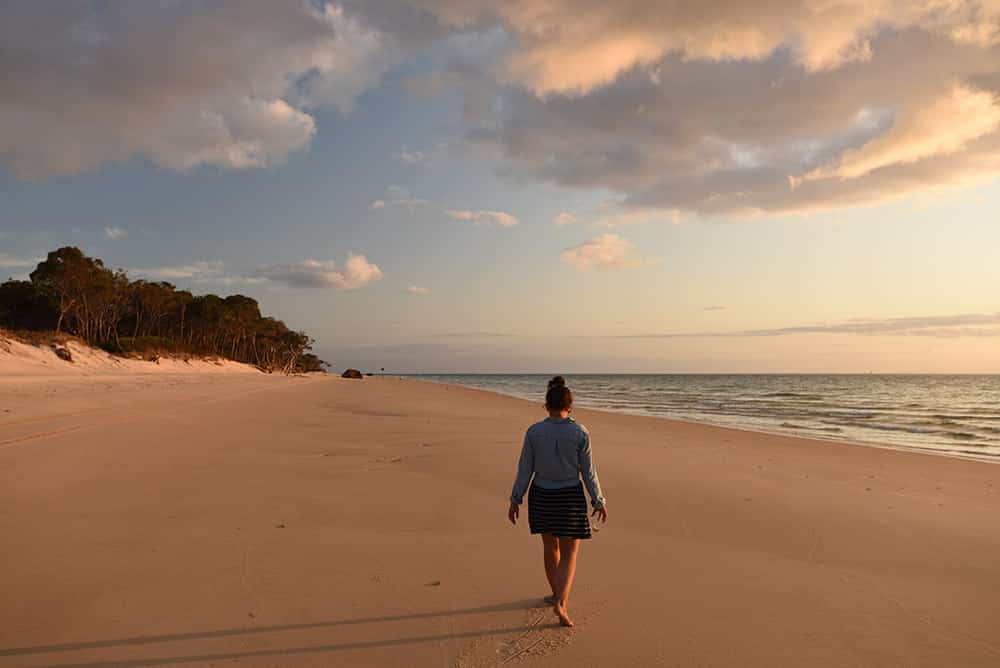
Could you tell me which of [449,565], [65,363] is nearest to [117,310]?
[65,363]

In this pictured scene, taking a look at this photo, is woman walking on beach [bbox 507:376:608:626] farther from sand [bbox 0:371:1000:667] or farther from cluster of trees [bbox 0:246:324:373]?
cluster of trees [bbox 0:246:324:373]

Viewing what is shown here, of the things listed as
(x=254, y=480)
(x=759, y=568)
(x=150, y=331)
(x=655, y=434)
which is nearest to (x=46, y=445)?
(x=254, y=480)

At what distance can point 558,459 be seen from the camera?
4.25 metres

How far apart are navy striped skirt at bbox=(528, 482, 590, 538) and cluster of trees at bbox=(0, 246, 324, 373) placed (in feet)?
179

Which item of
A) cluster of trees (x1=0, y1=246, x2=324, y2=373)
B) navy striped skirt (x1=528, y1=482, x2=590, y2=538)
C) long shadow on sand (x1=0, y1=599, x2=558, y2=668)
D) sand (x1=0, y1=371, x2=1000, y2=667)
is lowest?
long shadow on sand (x1=0, y1=599, x2=558, y2=668)

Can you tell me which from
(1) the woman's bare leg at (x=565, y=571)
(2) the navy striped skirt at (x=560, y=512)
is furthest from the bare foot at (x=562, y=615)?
(2) the navy striped skirt at (x=560, y=512)

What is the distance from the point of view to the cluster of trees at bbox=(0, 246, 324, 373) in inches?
2019

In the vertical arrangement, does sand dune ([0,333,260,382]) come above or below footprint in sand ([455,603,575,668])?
above

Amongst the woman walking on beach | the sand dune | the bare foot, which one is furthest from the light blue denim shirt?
the sand dune

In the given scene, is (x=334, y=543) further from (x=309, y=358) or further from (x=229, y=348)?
(x=309, y=358)

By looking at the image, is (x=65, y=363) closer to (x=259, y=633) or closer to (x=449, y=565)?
(x=449, y=565)

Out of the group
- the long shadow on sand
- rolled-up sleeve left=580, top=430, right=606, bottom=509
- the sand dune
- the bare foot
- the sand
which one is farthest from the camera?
the sand dune

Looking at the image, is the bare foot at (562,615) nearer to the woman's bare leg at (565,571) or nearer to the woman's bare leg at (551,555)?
the woman's bare leg at (565,571)

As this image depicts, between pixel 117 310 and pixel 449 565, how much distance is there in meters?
67.8
